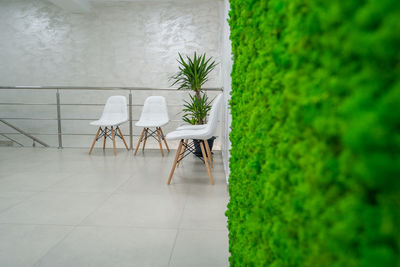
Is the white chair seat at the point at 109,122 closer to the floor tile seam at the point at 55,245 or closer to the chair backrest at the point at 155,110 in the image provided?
the chair backrest at the point at 155,110

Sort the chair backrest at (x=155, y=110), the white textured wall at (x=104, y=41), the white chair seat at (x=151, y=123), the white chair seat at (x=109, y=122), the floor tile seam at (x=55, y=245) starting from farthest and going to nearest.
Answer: the white textured wall at (x=104, y=41)
the chair backrest at (x=155, y=110)
the white chair seat at (x=109, y=122)
the white chair seat at (x=151, y=123)
the floor tile seam at (x=55, y=245)

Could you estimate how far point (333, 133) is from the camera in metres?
0.29

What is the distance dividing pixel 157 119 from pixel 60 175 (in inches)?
64.7

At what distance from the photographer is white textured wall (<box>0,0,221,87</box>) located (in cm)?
613

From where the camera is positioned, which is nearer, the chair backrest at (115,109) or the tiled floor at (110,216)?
the tiled floor at (110,216)

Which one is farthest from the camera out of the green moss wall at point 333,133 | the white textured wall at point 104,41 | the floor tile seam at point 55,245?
the white textured wall at point 104,41

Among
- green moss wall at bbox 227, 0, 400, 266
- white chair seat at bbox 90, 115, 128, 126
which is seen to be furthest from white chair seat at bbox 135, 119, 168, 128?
green moss wall at bbox 227, 0, 400, 266

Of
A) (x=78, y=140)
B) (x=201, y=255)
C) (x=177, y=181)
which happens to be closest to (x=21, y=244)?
(x=201, y=255)

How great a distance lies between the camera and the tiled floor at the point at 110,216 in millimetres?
1450

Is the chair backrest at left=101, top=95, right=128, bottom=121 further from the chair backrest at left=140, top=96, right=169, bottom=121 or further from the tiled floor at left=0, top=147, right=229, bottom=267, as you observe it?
the tiled floor at left=0, top=147, right=229, bottom=267

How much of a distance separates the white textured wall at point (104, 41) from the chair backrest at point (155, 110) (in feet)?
6.62

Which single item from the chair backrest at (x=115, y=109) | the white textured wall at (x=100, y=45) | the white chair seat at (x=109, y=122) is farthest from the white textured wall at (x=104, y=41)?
the white chair seat at (x=109, y=122)

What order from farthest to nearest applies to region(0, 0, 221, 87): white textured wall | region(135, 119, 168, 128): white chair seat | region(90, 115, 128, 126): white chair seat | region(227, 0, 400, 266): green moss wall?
1. region(0, 0, 221, 87): white textured wall
2. region(90, 115, 128, 126): white chair seat
3. region(135, 119, 168, 128): white chair seat
4. region(227, 0, 400, 266): green moss wall

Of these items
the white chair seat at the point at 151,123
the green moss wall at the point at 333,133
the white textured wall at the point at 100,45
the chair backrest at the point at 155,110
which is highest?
the white textured wall at the point at 100,45
